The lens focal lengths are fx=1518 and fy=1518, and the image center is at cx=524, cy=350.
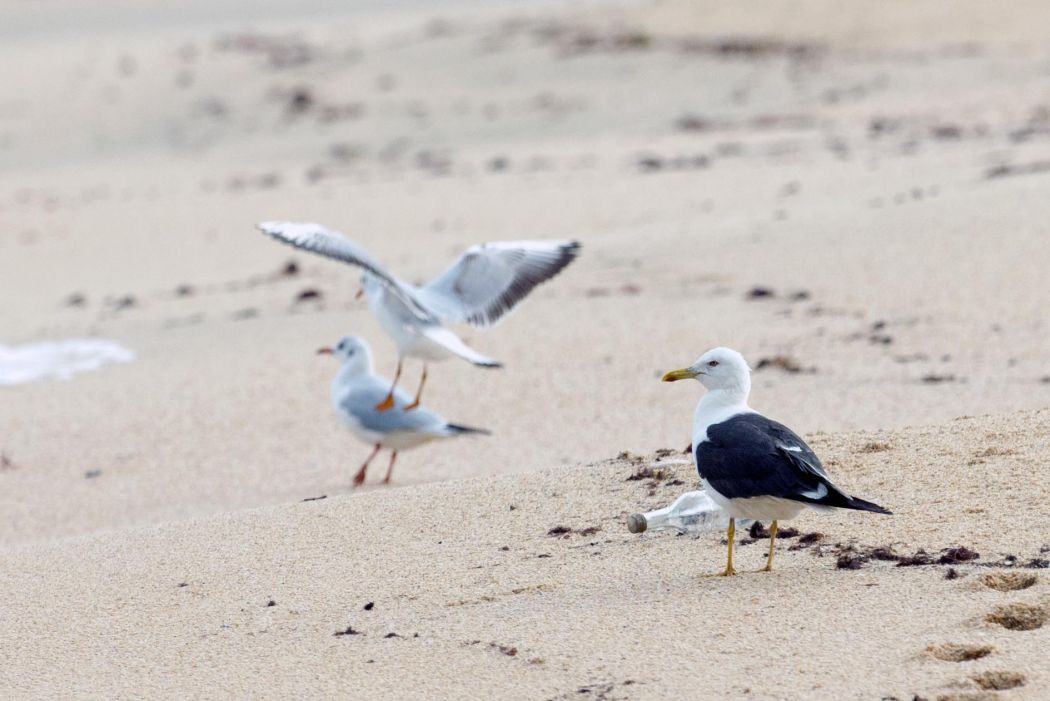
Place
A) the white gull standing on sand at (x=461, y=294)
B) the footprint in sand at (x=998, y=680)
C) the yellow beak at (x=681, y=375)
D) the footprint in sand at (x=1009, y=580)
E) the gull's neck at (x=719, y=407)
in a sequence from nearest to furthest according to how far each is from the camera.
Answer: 1. the footprint in sand at (x=998, y=680)
2. the footprint in sand at (x=1009, y=580)
3. the gull's neck at (x=719, y=407)
4. the yellow beak at (x=681, y=375)
5. the white gull standing on sand at (x=461, y=294)

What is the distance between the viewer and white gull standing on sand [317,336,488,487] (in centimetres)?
653

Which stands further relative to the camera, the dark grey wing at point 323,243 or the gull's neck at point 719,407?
the dark grey wing at point 323,243

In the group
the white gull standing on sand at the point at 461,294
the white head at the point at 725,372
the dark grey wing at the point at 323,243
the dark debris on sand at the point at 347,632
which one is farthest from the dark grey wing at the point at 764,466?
the white gull standing on sand at the point at 461,294

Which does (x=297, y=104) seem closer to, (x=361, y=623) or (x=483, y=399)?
(x=483, y=399)

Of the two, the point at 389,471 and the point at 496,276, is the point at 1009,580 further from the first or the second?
the point at 496,276

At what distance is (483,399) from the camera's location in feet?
23.8

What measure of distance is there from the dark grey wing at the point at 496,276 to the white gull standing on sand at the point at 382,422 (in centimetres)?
51

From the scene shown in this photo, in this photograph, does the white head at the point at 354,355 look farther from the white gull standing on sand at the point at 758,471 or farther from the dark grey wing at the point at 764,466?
the dark grey wing at the point at 764,466

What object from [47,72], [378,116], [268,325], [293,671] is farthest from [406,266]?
[47,72]

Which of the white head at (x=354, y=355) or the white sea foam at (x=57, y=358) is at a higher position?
the white head at (x=354, y=355)

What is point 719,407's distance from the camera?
14.3 ft

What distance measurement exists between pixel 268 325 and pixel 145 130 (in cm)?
1212

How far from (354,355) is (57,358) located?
102 inches

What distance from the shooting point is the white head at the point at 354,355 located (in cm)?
702
